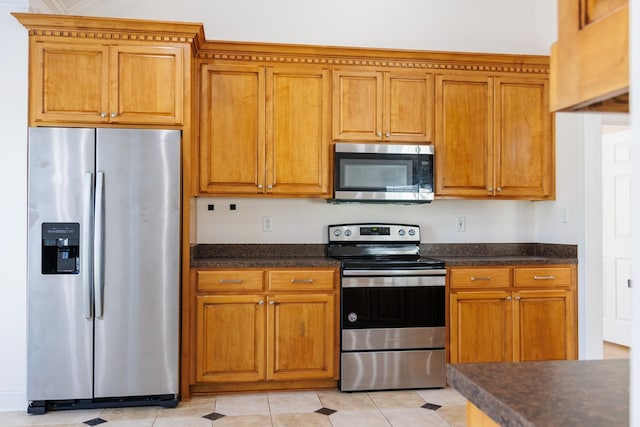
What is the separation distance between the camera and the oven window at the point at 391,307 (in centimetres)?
361

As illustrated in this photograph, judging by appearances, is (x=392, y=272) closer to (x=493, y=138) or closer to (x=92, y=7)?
(x=493, y=138)

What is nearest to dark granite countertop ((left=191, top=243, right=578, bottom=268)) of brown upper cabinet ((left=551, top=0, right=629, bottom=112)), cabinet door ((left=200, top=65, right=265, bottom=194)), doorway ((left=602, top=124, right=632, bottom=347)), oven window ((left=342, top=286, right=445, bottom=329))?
oven window ((left=342, top=286, right=445, bottom=329))

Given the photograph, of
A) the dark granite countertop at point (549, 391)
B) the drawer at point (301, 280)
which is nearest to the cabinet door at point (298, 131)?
the drawer at point (301, 280)

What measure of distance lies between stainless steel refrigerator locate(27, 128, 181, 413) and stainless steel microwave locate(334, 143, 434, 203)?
1.15 m

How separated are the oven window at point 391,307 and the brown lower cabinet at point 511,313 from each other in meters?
0.16

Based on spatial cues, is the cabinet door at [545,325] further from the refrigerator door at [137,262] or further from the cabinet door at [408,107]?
the refrigerator door at [137,262]

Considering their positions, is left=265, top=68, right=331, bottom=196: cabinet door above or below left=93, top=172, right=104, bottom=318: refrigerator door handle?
Result: above

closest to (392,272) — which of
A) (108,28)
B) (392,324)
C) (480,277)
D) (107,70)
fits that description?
(392,324)

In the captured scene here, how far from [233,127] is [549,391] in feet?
10.4

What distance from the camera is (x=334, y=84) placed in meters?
3.88

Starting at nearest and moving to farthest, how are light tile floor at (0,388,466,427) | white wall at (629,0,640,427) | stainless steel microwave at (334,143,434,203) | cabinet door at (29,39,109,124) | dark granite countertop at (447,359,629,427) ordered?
white wall at (629,0,640,427) < dark granite countertop at (447,359,629,427) < light tile floor at (0,388,466,427) < cabinet door at (29,39,109,124) < stainless steel microwave at (334,143,434,203)

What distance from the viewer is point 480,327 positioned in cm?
377

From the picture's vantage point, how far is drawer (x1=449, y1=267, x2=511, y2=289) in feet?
12.3

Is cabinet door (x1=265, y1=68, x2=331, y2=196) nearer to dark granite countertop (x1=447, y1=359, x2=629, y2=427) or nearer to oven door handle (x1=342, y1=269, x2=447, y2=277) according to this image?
oven door handle (x1=342, y1=269, x2=447, y2=277)
